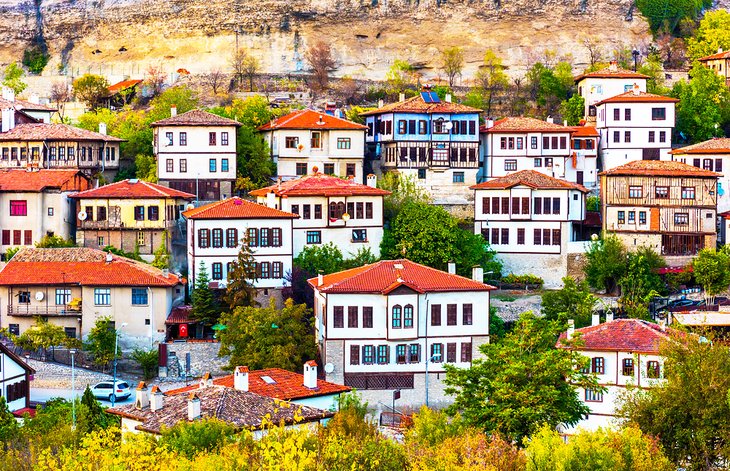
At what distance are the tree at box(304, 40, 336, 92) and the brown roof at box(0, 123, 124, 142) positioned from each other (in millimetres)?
19621

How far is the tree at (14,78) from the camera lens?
8481 centimetres

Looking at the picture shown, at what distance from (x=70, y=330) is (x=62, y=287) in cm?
157

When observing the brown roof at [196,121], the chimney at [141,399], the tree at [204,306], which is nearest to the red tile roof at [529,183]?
the brown roof at [196,121]

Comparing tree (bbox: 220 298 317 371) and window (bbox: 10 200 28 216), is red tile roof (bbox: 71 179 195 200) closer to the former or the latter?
window (bbox: 10 200 28 216)

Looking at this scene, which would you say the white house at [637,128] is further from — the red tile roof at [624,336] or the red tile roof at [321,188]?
the red tile roof at [624,336]

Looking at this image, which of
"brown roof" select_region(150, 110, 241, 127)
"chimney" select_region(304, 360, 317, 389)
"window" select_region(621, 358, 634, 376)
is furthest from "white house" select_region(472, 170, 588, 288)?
"chimney" select_region(304, 360, 317, 389)

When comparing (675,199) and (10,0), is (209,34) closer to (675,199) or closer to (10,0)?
(10,0)

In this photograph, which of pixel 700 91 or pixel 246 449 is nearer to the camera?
pixel 246 449

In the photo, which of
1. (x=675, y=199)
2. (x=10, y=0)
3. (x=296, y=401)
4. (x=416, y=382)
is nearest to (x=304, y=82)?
(x=10, y=0)

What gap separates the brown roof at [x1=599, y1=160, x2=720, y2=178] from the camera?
64.6 meters

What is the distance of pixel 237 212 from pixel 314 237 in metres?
3.73

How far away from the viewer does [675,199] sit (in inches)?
2544

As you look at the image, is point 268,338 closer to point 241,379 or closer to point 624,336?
point 241,379

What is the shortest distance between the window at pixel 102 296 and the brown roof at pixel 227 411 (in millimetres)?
13104
